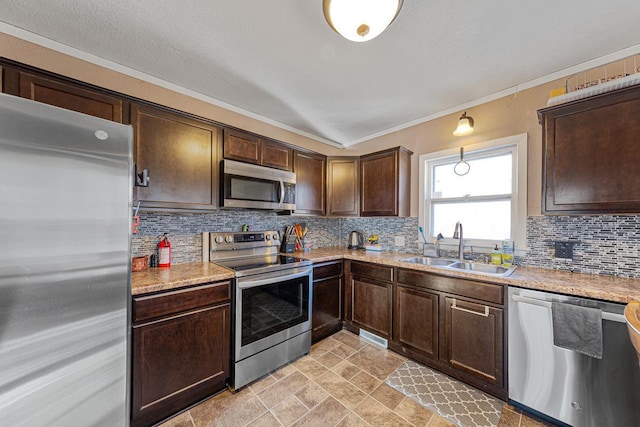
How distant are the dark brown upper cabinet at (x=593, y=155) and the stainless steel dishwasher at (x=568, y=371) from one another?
66 centimetres

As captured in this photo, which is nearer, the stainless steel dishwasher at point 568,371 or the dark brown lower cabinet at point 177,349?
the stainless steel dishwasher at point 568,371

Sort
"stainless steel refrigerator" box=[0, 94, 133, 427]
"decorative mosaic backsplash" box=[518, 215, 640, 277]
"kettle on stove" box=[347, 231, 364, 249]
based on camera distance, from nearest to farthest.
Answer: "stainless steel refrigerator" box=[0, 94, 133, 427] → "decorative mosaic backsplash" box=[518, 215, 640, 277] → "kettle on stove" box=[347, 231, 364, 249]

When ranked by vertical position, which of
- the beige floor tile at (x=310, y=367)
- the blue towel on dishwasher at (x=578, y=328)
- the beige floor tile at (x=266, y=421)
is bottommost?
the beige floor tile at (x=310, y=367)

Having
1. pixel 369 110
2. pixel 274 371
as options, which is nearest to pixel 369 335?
pixel 274 371

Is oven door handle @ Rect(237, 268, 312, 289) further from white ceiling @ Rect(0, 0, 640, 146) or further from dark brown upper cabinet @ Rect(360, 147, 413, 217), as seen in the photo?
white ceiling @ Rect(0, 0, 640, 146)

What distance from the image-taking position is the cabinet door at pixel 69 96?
133cm

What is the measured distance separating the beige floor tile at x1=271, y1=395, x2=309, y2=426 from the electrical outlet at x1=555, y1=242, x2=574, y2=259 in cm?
229

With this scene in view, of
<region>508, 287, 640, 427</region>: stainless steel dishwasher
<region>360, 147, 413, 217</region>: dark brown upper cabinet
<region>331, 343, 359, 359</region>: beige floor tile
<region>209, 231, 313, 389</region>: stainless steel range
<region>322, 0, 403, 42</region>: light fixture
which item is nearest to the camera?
<region>322, 0, 403, 42</region>: light fixture

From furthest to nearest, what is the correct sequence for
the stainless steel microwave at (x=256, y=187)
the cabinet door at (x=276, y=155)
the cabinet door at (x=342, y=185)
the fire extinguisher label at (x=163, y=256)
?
the cabinet door at (x=342, y=185)
the cabinet door at (x=276, y=155)
the stainless steel microwave at (x=256, y=187)
the fire extinguisher label at (x=163, y=256)

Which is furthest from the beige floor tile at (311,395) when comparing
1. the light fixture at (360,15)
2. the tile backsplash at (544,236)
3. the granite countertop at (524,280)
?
the light fixture at (360,15)

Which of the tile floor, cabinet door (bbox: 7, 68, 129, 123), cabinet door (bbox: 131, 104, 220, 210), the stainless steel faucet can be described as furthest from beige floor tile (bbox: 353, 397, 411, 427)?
cabinet door (bbox: 7, 68, 129, 123)

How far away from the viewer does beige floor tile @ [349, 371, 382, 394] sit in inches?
72.5

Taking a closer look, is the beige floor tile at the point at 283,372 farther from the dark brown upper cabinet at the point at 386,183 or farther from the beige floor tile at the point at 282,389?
the dark brown upper cabinet at the point at 386,183

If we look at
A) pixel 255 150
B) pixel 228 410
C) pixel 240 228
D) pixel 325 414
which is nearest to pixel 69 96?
pixel 255 150
